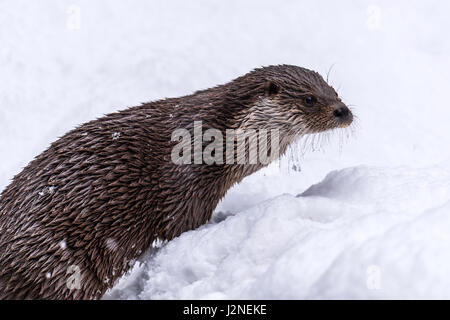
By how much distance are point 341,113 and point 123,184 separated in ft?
→ 4.43

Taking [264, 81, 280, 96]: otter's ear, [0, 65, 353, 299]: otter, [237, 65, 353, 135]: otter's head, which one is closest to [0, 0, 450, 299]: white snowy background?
[0, 65, 353, 299]: otter

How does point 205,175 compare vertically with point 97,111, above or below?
below

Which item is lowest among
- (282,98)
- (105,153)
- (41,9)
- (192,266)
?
(192,266)

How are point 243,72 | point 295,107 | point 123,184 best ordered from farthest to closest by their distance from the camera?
point 243,72, point 295,107, point 123,184

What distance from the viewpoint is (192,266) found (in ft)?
8.67

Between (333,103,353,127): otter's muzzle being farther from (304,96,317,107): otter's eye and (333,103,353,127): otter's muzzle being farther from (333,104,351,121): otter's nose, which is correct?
(304,96,317,107): otter's eye

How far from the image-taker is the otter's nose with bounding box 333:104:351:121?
3.13 meters

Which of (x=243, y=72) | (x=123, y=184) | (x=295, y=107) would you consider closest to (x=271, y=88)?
(x=295, y=107)

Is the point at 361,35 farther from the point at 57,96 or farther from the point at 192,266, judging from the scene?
the point at 192,266

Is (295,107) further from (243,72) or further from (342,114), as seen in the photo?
(243,72)

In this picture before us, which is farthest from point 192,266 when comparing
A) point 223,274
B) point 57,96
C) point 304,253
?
point 57,96

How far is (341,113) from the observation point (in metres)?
3.13

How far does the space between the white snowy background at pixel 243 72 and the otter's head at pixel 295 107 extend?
300 millimetres

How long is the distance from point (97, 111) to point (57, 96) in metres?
0.42
